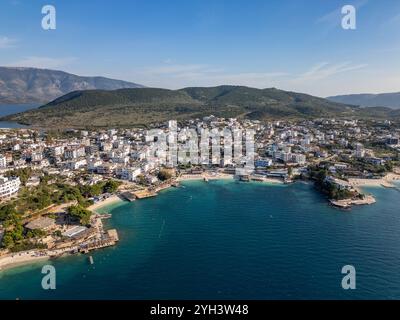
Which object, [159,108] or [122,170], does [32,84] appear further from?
[122,170]

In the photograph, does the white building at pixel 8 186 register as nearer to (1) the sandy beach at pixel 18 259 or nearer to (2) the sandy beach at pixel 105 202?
(2) the sandy beach at pixel 105 202

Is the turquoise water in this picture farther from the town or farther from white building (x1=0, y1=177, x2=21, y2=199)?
white building (x1=0, y1=177, x2=21, y2=199)

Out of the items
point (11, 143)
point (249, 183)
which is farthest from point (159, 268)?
point (11, 143)

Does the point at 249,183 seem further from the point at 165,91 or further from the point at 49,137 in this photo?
the point at 165,91

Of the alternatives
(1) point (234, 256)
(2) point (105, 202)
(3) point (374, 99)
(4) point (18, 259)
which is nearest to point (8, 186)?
(2) point (105, 202)

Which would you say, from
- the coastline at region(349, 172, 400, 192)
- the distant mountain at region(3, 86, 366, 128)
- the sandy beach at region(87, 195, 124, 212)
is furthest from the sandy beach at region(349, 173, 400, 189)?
the distant mountain at region(3, 86, 366, 128)

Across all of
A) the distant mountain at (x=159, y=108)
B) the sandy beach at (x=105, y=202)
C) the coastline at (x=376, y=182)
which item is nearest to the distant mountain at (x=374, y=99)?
the distant mountain at (x=159, y=108)

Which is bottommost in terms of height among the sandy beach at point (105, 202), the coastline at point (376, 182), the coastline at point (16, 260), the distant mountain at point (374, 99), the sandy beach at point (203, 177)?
the coastline at point (16, 260)
